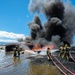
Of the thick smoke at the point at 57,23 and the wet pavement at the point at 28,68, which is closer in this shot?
the wet pavement at the point at 28,68

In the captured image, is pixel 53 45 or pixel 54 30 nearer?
pixel 53 45

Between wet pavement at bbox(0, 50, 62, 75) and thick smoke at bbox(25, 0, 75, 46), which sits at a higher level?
thick smoke at bbox(25, 0, 75, 46)

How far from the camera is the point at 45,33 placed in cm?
6912

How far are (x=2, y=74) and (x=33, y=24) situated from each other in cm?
5556

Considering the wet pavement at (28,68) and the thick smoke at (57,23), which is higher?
the thick smoke at (57,23)

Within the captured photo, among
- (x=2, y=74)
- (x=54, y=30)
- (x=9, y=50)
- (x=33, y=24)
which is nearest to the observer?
(x=2, y=74)

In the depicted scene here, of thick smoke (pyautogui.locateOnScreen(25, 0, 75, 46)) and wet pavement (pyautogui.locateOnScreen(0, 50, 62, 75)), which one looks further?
thick smoke (pyautogui.locateOnScreen(25, 0, 75, 46))

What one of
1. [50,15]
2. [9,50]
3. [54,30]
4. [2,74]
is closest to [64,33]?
[54,30]

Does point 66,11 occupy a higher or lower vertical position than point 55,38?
higher

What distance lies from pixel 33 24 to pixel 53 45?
1622cm

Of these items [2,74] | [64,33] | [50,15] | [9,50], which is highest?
[50,15]

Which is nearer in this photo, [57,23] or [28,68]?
[28,68]

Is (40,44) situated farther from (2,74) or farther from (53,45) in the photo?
(2,74)

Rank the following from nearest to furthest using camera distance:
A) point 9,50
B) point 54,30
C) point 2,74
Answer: point 2,74 < point 9,50 < point 54,30
